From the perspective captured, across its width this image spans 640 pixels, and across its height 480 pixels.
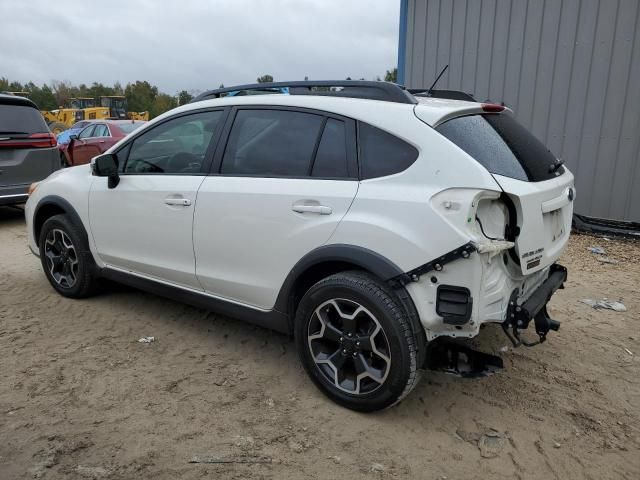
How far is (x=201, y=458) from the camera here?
251 cm

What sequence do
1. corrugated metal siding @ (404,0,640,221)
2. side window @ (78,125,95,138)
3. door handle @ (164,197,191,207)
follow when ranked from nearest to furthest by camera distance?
door handle @ (164,197,191,207) → corrugated metal siding @ (404,0,640,221) → side window @ (78,125,95,138)

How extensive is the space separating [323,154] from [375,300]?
0.91 metres

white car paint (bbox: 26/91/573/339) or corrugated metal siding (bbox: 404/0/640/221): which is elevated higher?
corrugated metal siding (bbox: 404/0/640/221)

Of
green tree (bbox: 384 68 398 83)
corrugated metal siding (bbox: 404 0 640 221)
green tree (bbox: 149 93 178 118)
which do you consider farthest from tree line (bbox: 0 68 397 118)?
corrugated metal siding (bbox: 404 0 640 221)

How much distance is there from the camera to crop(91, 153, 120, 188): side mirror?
12.6ft

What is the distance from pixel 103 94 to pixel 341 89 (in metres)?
57.3

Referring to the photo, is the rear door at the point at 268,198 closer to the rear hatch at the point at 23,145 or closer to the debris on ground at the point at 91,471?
the debris on ground at the point at 91,471

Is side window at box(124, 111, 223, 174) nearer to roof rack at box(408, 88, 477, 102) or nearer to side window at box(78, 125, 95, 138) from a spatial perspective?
roof rack at box(408, 88, 477, 102)

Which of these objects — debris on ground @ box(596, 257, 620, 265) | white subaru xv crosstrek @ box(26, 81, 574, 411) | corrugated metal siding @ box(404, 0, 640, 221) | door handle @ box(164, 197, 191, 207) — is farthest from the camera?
corrugated metal siding @ box(404, 0, 640, 221)

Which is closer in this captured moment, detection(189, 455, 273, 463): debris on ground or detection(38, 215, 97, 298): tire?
detection(189, 455, 273, 463): debris on ground

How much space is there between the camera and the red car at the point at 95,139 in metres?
12.2

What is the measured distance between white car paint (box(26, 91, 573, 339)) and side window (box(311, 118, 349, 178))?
7 cm

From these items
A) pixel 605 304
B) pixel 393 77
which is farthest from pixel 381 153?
pixel 393 77

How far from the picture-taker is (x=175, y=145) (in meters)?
3.69
